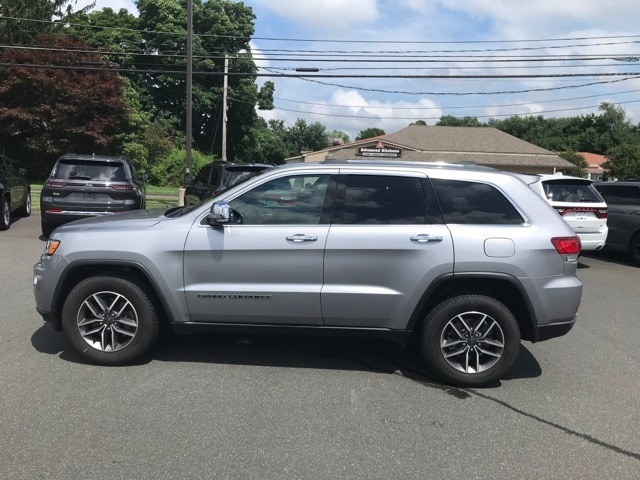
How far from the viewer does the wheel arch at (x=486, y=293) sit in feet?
15.4

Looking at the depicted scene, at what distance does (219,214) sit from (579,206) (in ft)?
27.6

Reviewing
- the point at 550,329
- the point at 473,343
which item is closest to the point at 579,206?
the point at 550,329

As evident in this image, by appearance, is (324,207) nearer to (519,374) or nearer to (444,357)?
(444,357)

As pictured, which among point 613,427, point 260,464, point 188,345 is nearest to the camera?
point 260,464

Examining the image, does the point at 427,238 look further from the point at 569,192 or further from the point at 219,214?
the point at 569,192

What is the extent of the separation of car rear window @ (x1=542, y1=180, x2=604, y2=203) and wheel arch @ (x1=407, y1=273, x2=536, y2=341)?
6632mm

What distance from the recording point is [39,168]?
27.6 m

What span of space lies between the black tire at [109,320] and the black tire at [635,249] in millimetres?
10650

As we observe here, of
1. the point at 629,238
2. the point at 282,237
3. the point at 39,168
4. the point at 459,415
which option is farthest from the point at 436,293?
the point at 39,168

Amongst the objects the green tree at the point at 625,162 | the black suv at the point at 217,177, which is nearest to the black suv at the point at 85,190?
the black suv at the point at 217,177

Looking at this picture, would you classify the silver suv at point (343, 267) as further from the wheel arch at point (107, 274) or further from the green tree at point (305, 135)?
the green tree at point (305, 135)

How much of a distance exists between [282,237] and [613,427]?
9.46 feet

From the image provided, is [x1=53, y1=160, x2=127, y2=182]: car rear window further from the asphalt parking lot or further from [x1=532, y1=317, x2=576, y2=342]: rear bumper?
[x1=532, y1=317, x2=576, y2=342]: rear bumper

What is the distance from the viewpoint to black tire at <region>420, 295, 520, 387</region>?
4719 mm
